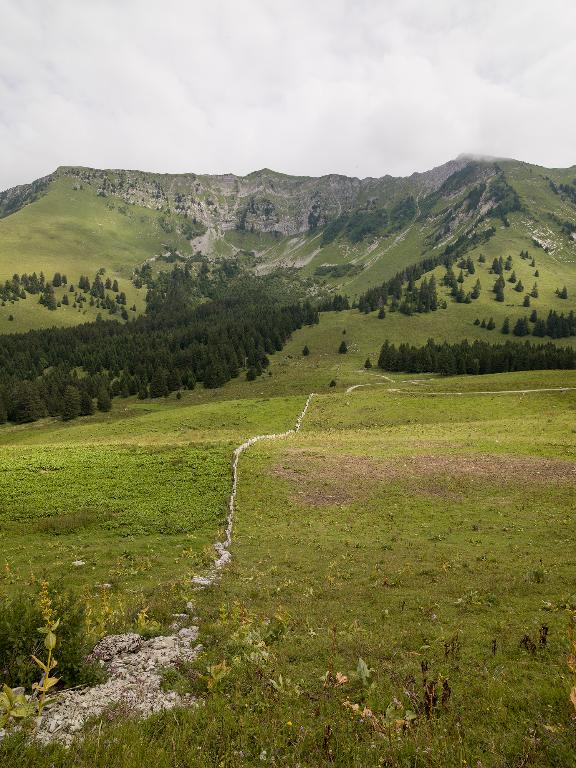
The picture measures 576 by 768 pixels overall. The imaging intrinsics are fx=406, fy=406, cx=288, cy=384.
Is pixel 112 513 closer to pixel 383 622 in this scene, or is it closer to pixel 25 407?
pixel 383 622

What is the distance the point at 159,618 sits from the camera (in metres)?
14.8

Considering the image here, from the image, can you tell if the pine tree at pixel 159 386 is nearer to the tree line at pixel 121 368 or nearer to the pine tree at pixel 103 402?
the tree line at pixel 121 368

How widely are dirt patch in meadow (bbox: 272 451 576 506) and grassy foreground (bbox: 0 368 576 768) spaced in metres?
0.23

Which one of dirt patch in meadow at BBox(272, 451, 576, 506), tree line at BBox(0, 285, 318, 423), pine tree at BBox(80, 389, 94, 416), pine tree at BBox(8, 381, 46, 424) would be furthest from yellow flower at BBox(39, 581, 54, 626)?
pine tree at BBox(8, 381, 46, 424)

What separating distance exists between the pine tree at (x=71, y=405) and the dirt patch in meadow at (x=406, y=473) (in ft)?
318

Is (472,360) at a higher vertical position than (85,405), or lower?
higher

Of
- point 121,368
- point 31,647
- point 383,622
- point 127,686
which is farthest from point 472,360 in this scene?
point 31,647

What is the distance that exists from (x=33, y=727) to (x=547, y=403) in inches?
3201

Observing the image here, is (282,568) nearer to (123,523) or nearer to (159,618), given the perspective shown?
(159,618)

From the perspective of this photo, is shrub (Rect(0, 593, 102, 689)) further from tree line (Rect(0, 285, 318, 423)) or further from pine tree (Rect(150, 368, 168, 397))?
pine tree (Rect(150, 368, 168, 397))

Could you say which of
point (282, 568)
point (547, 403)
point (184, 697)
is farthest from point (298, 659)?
point (547, 403)

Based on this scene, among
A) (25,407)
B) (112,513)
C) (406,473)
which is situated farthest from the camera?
(25,407)

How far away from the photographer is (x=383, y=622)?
14.7m

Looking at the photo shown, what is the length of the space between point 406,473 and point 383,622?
83.9ft
